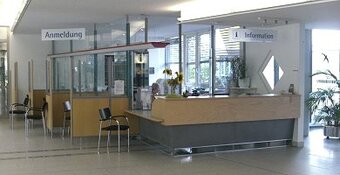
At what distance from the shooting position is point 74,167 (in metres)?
6.70

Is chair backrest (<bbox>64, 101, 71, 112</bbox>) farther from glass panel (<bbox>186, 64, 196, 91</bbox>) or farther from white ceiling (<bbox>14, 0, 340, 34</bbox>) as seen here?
glass panel (<bbox>186, 64, 196, 91</bbox>)

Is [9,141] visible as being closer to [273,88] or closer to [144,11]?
[144,11]

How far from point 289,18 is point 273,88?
5.75ft

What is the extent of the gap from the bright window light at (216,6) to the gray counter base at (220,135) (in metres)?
2.05

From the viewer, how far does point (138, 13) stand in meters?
9.38

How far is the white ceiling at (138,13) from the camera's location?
758cm

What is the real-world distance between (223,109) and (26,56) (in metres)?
8.47

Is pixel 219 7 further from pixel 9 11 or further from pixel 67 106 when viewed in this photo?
pixel 9 11

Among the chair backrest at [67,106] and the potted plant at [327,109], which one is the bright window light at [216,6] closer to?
the chair backrest at [67,106]

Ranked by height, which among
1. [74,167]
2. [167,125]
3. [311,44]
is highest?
[311,44]

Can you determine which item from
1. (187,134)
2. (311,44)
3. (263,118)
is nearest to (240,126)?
(263,118)

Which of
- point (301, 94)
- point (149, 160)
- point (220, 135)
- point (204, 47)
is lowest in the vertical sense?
point (149, 160)

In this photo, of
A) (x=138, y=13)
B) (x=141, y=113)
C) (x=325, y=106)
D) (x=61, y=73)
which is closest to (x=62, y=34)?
(x=138, y=13)

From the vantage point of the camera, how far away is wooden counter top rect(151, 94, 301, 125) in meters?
7.53
